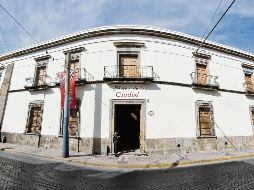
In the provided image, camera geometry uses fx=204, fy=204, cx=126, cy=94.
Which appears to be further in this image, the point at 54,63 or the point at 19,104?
the point at 19,104

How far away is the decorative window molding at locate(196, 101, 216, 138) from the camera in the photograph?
44.3 ft

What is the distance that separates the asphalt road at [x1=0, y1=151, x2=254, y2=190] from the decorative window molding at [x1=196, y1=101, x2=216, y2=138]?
4.46 meters

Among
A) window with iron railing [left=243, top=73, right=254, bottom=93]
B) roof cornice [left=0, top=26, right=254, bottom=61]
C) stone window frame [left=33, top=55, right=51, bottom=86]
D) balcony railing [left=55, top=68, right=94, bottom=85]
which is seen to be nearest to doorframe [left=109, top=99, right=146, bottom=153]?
balcony railing [left=55, top=68, right=94, bottom=85]

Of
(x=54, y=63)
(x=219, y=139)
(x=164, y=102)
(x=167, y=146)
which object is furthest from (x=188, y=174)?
(x=54, y=63)

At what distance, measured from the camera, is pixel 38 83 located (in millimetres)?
15695

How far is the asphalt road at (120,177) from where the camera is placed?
244 inches

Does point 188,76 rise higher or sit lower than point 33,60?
lower

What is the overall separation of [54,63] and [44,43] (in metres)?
2.03

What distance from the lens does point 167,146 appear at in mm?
12023

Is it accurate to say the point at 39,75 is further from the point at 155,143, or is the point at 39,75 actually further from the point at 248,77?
the point at 248,77

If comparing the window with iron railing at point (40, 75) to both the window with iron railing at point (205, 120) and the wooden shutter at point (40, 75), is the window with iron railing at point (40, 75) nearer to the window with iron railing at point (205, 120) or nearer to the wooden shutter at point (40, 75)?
the wooden shutter at point (40, 75)

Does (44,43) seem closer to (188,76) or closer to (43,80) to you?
(43,80)

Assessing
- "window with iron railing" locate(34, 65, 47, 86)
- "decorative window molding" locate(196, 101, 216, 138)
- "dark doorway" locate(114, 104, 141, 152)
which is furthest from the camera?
"window with iron railing" locate(34, 65, 47, 86)

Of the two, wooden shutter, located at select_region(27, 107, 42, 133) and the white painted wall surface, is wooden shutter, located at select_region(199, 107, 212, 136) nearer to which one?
the white painted wall surface
